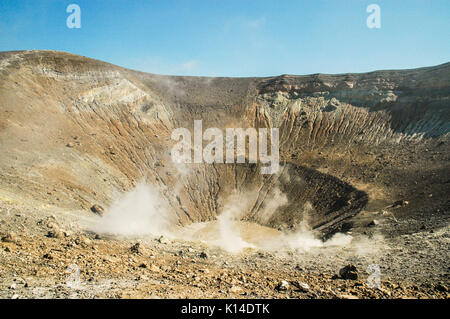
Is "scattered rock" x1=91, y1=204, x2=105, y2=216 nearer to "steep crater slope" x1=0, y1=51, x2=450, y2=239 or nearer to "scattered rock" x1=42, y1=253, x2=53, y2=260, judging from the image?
"steep crater slope" x1=0, y1=51, x2=450, y2=239

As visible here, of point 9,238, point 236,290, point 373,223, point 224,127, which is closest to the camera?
point 236,290

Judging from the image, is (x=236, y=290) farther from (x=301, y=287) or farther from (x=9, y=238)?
(x=9, y=238)

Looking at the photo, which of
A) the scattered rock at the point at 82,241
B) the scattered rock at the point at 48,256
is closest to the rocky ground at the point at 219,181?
the scattered rock at the point at 48,256

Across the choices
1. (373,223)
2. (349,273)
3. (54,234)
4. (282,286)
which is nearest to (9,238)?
(54,234)

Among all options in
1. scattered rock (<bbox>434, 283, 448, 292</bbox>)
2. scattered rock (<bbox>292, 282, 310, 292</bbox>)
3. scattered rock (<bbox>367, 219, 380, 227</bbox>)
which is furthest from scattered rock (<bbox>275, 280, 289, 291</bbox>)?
scattered rock (<bbox>367, 219, 380, 227</bbox>)

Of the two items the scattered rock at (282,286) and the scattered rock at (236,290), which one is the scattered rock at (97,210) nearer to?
the scattered rock at (236,290)

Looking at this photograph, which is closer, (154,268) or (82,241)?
(154,268)

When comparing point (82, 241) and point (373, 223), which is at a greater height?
point (373, 223)
